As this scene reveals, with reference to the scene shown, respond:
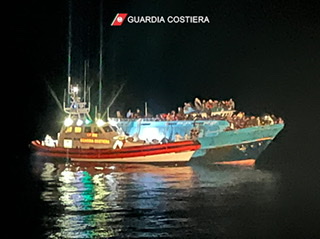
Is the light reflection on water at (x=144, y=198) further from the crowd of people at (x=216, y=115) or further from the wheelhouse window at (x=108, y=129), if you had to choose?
the crowd of people at (x=216, y=115)

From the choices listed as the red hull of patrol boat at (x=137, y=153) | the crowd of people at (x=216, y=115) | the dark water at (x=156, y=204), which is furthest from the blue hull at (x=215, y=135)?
the dark water at (x=156, y=204)

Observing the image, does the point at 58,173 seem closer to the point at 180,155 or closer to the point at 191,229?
the point at 180,155

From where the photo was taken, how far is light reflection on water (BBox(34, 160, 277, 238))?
21.5 ft

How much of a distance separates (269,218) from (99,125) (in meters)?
5.36

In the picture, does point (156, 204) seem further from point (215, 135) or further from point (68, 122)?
point (215, 135)

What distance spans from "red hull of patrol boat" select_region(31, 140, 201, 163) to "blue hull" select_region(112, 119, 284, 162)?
458 millimetres

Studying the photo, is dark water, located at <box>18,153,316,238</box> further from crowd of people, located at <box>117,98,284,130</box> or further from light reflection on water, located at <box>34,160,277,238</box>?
crowd of people, located at <box>117,98,284,130</box>

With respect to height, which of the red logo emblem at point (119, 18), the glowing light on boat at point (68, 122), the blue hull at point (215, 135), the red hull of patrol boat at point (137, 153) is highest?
the red logo emblem at point (119, 18)

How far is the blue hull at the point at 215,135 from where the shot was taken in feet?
41.4

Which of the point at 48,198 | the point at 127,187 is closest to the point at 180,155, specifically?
the point at 127,187

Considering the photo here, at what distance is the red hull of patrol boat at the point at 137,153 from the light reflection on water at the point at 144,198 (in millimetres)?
164

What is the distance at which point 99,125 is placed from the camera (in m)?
12.0

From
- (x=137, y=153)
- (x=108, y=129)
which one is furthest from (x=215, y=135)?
(x=108, y=129)

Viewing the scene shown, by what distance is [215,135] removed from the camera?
12.7m
